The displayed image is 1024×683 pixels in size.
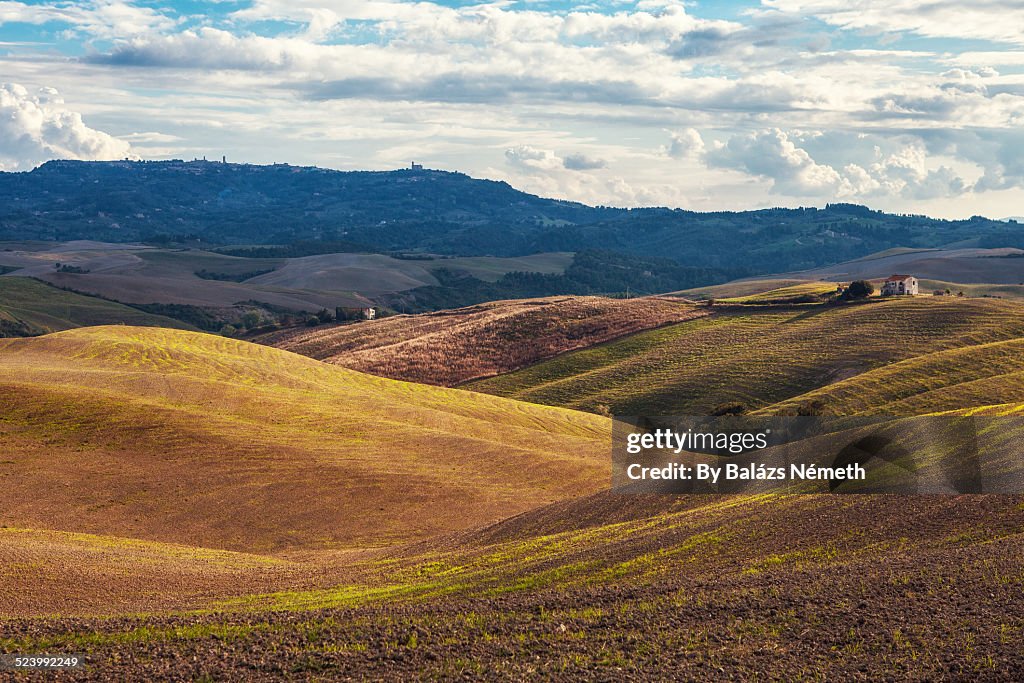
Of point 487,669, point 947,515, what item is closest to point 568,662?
point 487,669

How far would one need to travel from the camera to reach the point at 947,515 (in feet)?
127

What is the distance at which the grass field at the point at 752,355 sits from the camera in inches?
4916

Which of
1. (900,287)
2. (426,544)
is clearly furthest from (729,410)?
(900,287)

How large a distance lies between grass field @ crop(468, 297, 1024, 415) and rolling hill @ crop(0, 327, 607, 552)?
26712 millimetres

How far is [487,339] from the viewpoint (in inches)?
6939

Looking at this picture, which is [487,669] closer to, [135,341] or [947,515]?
[947,515]

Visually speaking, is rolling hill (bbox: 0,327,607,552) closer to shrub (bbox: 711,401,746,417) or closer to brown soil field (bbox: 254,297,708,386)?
shrub (bbox: 711,401,746,417)

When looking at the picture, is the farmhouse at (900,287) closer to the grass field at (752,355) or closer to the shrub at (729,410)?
the grass field at (752,355)

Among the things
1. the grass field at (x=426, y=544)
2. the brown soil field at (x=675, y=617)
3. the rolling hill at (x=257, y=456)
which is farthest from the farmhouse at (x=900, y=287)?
the brown soil field at (x=675, y=617)

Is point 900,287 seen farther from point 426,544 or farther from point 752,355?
point 426,544

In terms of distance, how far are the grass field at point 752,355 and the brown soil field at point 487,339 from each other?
7.09 metres

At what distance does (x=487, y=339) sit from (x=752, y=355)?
175 feet

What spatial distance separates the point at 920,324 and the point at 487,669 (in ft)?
431

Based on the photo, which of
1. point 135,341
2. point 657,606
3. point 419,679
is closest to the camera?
point 419,679
